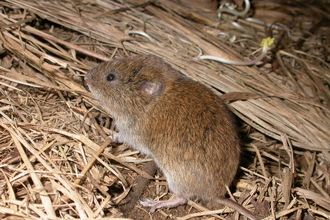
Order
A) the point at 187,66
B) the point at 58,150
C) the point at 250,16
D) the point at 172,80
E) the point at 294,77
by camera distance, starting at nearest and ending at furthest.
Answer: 1. the point at 58,150
2. the point at 172,80
3. the point at 187,66
4. the point at 294,77
5. the point at 250,16

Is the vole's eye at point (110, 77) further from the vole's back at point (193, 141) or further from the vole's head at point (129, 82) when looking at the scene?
the vole's back at point (193, 141)

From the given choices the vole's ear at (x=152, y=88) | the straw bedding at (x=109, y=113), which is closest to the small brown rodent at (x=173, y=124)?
the vole's ear at (x=152, y=88)

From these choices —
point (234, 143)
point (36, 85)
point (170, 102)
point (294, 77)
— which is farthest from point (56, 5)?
point (294, 77)

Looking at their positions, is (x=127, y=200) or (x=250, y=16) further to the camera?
(x=250, y=16)

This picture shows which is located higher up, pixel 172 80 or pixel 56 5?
pixel 56 5

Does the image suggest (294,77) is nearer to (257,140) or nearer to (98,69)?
(257,140)

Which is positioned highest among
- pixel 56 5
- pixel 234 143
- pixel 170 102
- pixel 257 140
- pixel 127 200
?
pixel 56 5

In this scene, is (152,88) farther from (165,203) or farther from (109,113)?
(165,203)

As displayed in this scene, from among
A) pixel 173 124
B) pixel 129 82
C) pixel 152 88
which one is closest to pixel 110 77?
pixel 129 82
